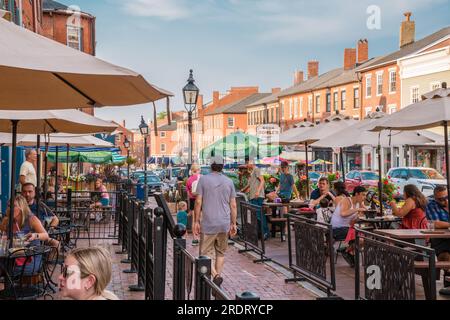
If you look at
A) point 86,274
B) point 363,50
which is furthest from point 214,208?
point 363,50

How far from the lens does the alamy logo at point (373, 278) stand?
22.0 ft

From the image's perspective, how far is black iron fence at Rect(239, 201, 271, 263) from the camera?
1197 cm

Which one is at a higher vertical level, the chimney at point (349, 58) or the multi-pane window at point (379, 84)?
the chimney at point (349, 58)

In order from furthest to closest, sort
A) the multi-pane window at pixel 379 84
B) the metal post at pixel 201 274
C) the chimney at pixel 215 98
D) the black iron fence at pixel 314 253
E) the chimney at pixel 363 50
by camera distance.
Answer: the chimney at pixel 215 98, the chimney at pixel 363 50, the multi-pane window at pixel 379 84, the black iron fence at pixel 314 253, the metal post at pixel 201 274

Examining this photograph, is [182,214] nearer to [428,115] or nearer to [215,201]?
[215,201]

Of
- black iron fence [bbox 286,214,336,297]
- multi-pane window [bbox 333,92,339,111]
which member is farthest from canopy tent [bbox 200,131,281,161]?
multi-pane window [bbox 333,92,339,111]

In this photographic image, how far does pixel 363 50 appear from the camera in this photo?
64.3 m

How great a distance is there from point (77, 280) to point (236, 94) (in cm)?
11133

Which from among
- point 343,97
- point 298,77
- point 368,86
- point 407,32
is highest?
point 298,77

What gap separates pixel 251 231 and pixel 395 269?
6.54m

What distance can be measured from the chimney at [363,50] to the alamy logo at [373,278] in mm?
59502

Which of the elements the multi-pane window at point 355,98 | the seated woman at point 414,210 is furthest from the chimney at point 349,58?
the seated woman at point 414,210

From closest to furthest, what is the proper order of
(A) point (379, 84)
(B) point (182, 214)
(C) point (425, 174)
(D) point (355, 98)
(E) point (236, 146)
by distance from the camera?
(B) point (182, 214) < (E) point (236, 146) < (C) point (425, 174) < (A) point (379, 84) < (D) point (355, 98)

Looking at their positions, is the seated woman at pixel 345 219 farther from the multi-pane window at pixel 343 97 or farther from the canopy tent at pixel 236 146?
the multi-pane window at pixel 343 97
